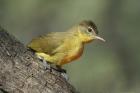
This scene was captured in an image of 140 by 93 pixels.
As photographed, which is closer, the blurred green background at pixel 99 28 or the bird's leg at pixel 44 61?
the bird's leg at pixel 44 61

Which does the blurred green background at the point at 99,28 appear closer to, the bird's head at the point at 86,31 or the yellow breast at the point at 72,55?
the bird's head at the point at 86,31

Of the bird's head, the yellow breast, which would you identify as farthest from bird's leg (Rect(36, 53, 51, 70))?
the bird's head

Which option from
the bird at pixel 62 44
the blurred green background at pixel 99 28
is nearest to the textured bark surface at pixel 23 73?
the bird at pixel 62 44

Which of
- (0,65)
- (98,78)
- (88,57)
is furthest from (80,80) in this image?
(0,65)

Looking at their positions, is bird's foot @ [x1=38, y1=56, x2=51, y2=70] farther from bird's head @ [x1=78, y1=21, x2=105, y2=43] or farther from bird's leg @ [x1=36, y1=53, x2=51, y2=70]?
bird's head @ [x1=78, y1=21, x2=105, y2=43]

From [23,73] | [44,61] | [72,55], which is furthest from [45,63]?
[72,55]

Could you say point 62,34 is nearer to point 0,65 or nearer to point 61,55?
point 61,55

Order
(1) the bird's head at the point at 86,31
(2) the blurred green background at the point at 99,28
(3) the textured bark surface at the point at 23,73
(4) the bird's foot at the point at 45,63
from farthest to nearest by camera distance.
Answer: (2) the blurred green background at the point at 99,28 → (1) the bird's head at the point at 86,31 → (4) the bird's foot at the point at 45,63 → (3) the textured bark surface at the point at 23,73
